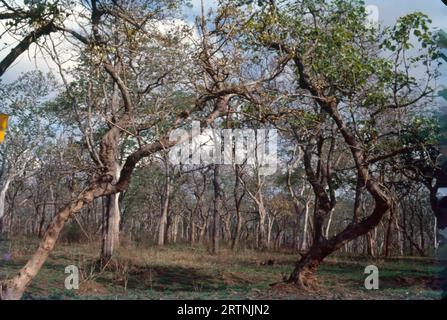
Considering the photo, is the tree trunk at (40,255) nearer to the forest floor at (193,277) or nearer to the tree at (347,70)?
the forest floor at (193,277)

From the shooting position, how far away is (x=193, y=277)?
10.8 metres

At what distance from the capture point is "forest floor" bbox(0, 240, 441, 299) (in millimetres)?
7559

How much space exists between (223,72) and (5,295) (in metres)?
3.71

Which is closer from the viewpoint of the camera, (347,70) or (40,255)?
(40,255)

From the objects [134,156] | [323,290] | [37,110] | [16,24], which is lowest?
[323,290]

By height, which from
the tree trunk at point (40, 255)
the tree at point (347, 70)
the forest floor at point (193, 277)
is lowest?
the forest floor at point (193, 277)

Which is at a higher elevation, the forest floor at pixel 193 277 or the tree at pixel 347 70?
the tree at pixel 347 70

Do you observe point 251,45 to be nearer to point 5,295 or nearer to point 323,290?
point 323,290

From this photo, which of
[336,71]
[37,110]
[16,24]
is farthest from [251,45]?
[37,110]

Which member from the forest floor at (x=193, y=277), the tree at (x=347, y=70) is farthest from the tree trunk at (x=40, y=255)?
the tree at (x=347, y=70)

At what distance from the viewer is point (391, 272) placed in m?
12.1

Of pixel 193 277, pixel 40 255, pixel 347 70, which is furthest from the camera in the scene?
pixel 193 277

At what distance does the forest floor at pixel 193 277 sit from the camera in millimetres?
7559
